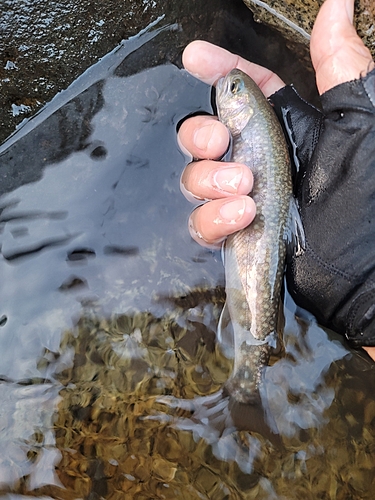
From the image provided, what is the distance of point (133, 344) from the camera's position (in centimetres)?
339

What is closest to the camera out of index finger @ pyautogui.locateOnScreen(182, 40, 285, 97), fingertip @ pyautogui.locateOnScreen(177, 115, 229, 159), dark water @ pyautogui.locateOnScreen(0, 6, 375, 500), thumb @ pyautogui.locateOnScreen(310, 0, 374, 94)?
thumb @ pyautogui.locateOnScreen(310, 0, 374, 94)

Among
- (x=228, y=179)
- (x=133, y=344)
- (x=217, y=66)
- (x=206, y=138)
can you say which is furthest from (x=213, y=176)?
(x=133, y=344)

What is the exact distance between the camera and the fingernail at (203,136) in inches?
109

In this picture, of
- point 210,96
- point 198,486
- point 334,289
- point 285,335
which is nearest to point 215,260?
point 285,335

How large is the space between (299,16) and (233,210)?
1.68 m

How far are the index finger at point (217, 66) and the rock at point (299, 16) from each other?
35cm

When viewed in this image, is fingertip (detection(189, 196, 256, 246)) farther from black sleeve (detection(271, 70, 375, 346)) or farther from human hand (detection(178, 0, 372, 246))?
black sleeve (detection(271, 70, 375, 346))

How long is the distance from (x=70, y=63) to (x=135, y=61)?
49 centimetres

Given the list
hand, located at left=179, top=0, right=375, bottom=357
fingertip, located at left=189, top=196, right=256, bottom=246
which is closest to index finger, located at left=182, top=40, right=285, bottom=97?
hand, located at left=179, top=0, right=375, bottom=357

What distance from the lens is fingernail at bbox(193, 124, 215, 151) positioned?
2.76 meters

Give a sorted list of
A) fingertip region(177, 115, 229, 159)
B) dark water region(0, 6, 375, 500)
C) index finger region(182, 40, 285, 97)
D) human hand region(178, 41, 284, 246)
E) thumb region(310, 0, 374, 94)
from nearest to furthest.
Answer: thumb region(310, 0, 374, 94)
human hand region(178, 41, 284, 246)
fingertip region(177, 115, 229, 159)
index finger region(182, 40, 285, 97)
dark water region(0, 6, 375, 500)

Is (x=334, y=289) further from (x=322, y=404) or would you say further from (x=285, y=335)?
(x=322, y=404)

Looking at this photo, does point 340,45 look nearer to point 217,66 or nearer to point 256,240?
point 217,66

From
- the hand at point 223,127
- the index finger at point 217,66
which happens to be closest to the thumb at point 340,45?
the hand at point 223,127
